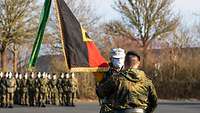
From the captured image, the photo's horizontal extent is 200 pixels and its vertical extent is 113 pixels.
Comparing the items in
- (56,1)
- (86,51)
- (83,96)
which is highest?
(56,1)

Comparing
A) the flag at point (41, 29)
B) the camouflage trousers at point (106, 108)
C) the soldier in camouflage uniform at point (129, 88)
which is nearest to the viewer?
the soldier in camouflage uniform at point (129, 88)

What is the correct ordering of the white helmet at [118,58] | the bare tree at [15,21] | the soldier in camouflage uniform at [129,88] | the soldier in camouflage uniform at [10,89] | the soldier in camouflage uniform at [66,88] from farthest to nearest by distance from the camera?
the bare tree at [15,21]
the soldier in camouflage uniform at [66,88]
the soldier in camouflage uniform at [10,89]
the white helmet at [118,58]
the soldier in camouflage uniform at [129,88]

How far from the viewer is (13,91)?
86.1 ft

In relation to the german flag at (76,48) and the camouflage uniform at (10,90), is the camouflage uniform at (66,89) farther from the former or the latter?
the german flag at (76,48)

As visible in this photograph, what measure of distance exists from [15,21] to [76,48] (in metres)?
27.3

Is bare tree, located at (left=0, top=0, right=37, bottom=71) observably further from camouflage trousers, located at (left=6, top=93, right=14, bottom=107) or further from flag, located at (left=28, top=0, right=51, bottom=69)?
flag, located at (left=28, top=0, right=51, bottom=69)

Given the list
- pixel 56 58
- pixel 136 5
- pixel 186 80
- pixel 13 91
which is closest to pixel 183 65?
pixel 186 80

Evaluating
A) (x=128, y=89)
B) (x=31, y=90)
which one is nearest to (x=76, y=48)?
(x=128, y=89)

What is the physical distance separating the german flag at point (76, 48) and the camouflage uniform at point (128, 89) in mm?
1627

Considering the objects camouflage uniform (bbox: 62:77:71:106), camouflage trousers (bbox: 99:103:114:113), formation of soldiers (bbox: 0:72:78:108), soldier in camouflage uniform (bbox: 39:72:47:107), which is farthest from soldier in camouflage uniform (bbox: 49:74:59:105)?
camouflage trousers (bbox: 99:103:114:113)

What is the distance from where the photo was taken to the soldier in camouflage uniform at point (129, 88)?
6277mm

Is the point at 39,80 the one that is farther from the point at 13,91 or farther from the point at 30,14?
the point at 30,14

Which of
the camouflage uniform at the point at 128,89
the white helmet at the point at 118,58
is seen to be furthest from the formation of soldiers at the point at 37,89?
the camouflage uniform at the point at 128,89

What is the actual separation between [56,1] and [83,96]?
24.2 m
